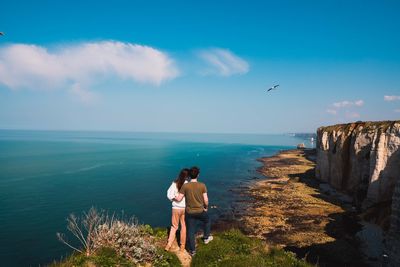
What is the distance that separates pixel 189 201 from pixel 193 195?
320 millimetres

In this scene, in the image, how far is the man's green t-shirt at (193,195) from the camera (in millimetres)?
10844

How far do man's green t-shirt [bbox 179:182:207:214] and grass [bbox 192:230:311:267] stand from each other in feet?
6.41

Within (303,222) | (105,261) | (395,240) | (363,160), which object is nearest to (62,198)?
(303,222)

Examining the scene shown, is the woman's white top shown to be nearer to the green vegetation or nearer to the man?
the man

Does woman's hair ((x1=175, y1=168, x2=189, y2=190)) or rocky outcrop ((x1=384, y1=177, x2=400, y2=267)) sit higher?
woman's hair ((x1=175, y1=168, x2=189, y2=190))

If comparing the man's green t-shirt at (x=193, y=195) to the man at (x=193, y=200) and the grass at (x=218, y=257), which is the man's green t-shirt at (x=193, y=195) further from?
the grass at (x=218, y=257)

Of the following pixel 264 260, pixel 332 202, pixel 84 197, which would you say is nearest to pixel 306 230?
pixel 332 202

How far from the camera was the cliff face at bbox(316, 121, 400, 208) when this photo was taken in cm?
2647

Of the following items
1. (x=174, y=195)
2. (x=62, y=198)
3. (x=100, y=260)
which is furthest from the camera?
(x=62, y=198)

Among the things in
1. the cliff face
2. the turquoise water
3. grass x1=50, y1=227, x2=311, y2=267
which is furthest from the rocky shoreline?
the turquoise water

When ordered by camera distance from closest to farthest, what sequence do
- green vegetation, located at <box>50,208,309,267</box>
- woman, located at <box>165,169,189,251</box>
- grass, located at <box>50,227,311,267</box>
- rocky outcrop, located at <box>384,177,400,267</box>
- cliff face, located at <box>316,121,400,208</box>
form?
grass, located at <box>50,227,311,267</box> → green vegetation, located at <box>50,208,309,267</box> → woman, located at <box>165,169,189,251</box> → rocky outcrop, located at <box>384,177,400,267</box> → cliff face, located at <box>316,121,400,208</box>

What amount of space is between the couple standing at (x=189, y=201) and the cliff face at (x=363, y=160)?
22.6m

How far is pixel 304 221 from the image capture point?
2706cm

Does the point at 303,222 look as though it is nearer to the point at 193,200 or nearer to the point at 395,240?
the point at 395,240
